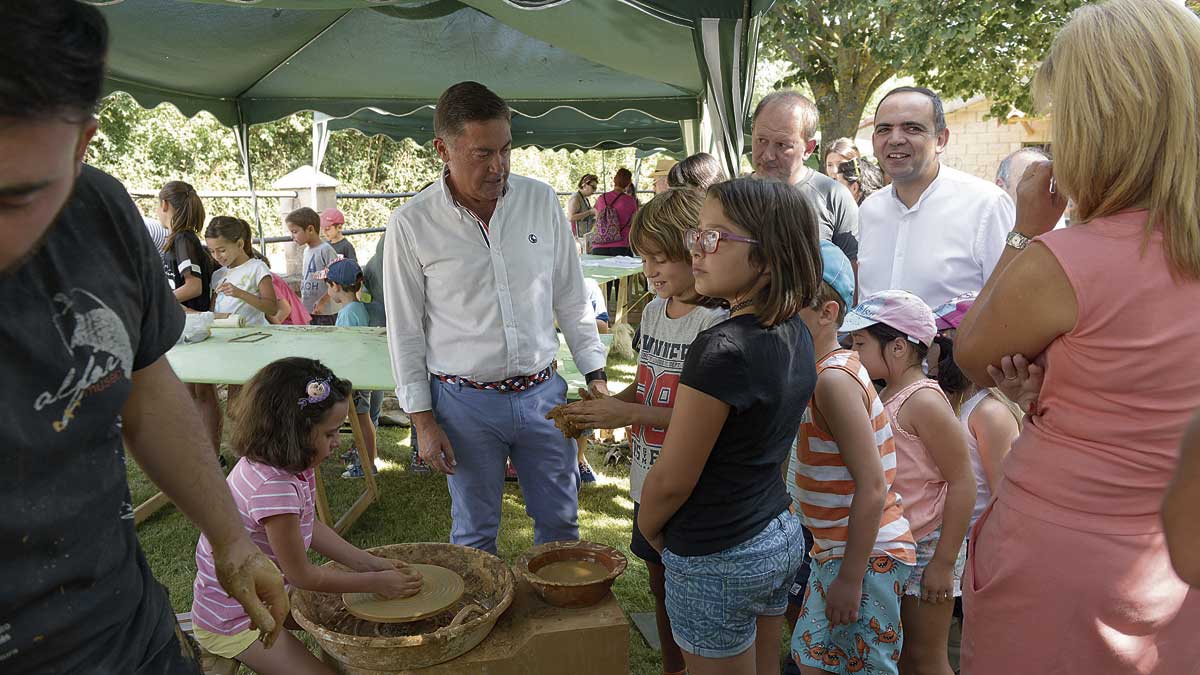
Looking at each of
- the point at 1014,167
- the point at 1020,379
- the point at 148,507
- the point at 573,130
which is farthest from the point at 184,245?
the point at 573,130

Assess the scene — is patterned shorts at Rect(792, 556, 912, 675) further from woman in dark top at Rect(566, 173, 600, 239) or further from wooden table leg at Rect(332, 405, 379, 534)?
woman in dark top at Rect(566, 173, 600, 239)

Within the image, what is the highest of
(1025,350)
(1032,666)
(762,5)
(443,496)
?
(762,5)

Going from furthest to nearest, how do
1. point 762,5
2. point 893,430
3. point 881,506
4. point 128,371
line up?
1. point 762,5
2. point 893,430
3. point 881,506
4. point 128,371

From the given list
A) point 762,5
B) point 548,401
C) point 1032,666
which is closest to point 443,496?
point 548,401

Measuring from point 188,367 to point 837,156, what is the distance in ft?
16.0

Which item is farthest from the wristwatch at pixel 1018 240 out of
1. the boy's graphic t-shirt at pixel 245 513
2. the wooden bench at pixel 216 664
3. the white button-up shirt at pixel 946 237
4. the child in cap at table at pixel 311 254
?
the child in cap at table at pixel 311 254

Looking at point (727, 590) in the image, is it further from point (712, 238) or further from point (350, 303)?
point (350, 303)

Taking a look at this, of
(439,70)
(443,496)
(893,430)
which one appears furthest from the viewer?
(439,70)

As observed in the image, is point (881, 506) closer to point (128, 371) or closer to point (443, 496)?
point (128, 371)

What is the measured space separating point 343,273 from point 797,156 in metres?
3.14

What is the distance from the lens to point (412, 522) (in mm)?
4078

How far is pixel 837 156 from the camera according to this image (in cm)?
602

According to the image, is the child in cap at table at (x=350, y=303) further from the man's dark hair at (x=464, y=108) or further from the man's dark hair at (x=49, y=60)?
the man's dark hair at (x=49, y=60)

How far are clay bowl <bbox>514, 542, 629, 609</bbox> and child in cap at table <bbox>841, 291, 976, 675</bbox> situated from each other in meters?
0.82
